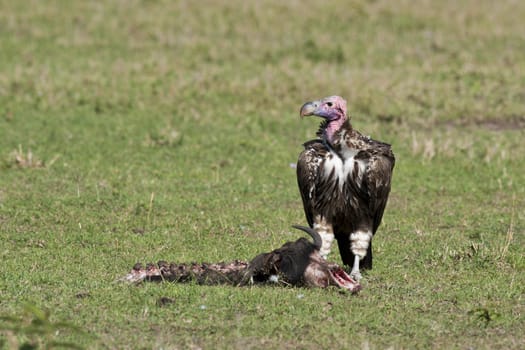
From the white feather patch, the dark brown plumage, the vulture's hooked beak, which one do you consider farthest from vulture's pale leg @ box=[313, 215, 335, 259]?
the vulture's hooked beak

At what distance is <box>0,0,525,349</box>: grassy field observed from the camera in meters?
7.13

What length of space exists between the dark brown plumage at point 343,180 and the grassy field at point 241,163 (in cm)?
48

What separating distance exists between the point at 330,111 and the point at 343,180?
2.14 feet

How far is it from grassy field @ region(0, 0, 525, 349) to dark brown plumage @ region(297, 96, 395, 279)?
1.59 feet

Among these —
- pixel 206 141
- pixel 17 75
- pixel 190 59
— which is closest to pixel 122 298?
pixel 206 141

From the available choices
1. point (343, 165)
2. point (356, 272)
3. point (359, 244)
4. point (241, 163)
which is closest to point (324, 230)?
point (359, 244)

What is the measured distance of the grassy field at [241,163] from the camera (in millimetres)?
7129

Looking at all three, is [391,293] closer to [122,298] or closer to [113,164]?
[122,298]

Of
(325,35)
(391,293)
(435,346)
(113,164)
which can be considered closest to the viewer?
(435,346)

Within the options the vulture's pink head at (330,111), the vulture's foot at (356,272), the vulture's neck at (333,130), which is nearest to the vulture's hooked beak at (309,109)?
the vulture's pink head at (330,111)

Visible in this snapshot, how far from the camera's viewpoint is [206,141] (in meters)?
14.5

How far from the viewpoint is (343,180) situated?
8.34 m

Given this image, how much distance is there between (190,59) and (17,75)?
3.59 metres

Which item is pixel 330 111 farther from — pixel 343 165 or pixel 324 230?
pixel 324 230
